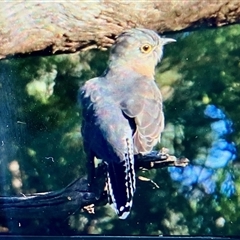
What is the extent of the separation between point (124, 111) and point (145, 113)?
2.7 inches

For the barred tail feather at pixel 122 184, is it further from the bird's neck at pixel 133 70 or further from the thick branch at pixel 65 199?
the bird's neck at pixel 133 70

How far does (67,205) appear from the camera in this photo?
10.1 feet

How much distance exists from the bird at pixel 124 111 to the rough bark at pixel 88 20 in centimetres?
5

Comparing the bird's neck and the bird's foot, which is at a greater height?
the bird's neck

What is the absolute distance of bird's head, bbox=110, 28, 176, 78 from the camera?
118 inches

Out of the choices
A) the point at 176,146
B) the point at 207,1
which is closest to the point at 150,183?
the point at 176,146

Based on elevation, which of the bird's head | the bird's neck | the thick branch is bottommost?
the thick branch

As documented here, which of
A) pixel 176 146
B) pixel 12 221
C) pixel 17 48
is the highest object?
pixel 17 48

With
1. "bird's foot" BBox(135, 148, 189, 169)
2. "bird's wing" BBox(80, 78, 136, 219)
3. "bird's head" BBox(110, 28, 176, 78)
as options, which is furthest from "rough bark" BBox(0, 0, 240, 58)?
"bird's foot" BBox(135, 148, 189, 169)

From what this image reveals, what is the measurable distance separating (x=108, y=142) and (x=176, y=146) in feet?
0.76

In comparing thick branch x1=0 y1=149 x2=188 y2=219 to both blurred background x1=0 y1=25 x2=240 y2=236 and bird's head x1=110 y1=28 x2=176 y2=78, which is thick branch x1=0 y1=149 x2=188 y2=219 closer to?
blurred background x1=0 y1=25 x2=240 y2=236

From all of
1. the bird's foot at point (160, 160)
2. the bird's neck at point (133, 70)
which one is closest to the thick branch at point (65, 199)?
the bird's foot at point (160, 160)

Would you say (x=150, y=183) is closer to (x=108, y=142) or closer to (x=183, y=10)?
(x=108, y=142)

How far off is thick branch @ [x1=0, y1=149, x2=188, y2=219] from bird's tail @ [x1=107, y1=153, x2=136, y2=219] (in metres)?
0.04
